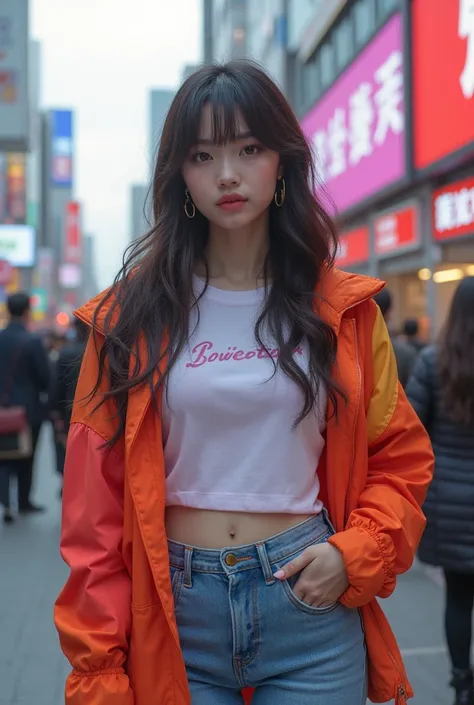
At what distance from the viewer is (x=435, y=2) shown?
35.1ft

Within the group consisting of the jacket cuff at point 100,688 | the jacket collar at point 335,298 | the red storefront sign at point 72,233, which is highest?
the red storefront sign at point 72,233

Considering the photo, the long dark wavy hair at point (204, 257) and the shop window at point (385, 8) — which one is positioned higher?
the shop window at point (385, 8)

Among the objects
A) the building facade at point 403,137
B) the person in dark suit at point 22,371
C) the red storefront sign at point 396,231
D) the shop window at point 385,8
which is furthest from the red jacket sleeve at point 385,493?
the shop window at point 385,8

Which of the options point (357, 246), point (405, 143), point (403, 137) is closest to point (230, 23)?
point (357, 246)

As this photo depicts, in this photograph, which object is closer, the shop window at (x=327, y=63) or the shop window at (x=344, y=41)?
the shop window at (x=344, y=41)

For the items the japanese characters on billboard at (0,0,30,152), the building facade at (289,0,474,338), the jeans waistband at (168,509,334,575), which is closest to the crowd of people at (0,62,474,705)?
the jeans waistband at (168,509,334,575)

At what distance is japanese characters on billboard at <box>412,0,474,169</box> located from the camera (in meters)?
9.64

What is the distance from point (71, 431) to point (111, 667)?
0.49 meters

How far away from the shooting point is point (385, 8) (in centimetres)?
1388

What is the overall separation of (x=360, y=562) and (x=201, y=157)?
91 cm

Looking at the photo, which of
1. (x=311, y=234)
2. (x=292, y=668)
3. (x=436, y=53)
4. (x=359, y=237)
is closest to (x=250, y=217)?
A: (x=311, y=234)

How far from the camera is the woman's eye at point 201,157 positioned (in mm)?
1895

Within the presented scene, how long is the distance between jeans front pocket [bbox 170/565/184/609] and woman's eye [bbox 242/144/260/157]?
0.88m

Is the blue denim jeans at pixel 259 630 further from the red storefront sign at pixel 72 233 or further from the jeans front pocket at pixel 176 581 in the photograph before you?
the red storefront sign at pixel 72 233
